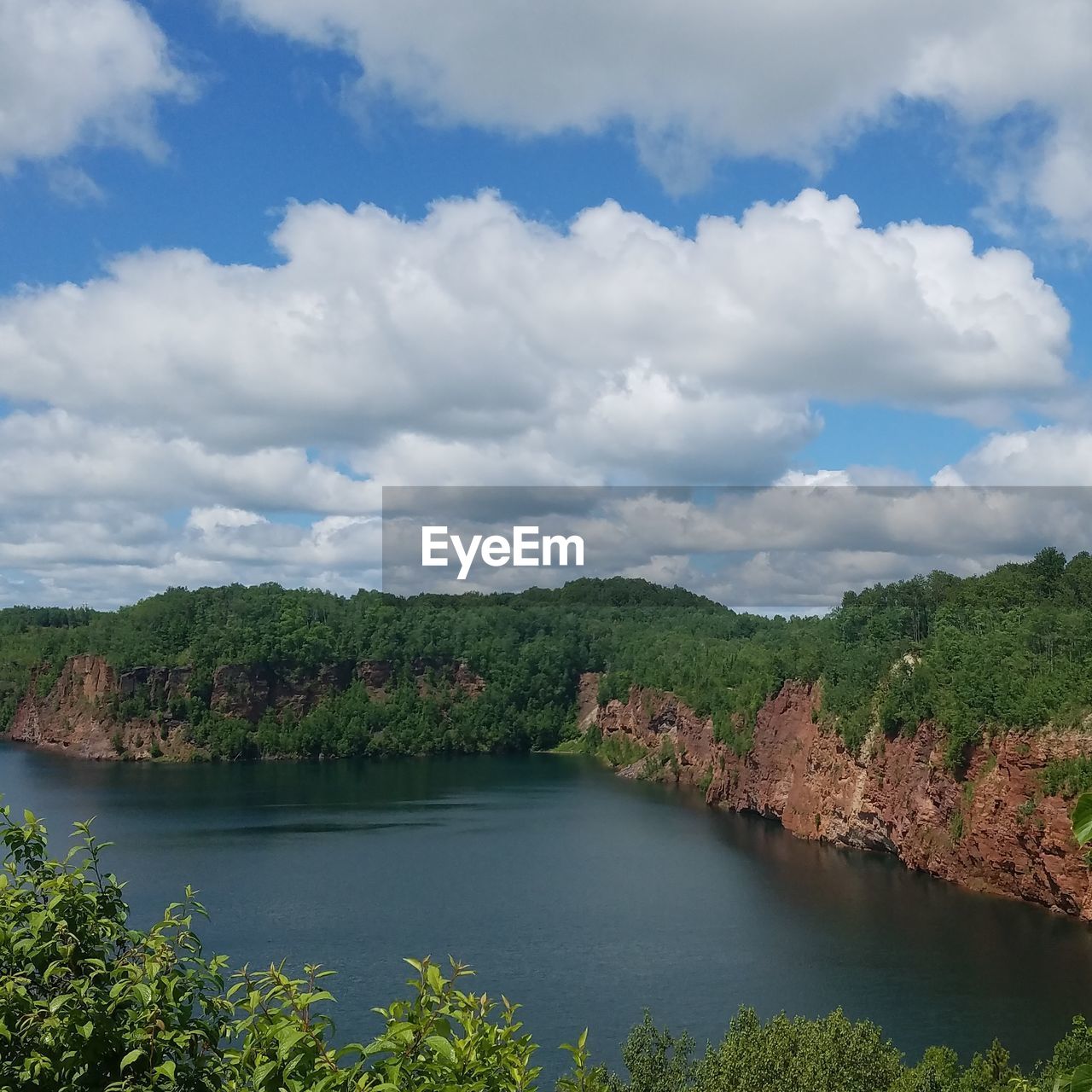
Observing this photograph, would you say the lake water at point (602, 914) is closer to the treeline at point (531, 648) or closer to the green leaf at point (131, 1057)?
the treeline at point (531, 648)

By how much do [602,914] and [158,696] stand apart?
77.3 meters

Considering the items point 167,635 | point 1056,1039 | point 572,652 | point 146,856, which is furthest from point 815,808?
point 167,635

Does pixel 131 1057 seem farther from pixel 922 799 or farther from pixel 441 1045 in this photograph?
pixel 922 799

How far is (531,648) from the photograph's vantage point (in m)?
122

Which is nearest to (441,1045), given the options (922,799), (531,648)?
(922,799)

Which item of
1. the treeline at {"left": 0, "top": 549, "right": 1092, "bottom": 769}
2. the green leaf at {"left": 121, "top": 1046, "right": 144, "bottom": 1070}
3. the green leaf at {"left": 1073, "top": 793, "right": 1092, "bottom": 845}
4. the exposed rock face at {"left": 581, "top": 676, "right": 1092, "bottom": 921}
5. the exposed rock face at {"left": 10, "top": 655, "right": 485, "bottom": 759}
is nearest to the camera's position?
the green leaf at {"left": 1073, "top": 793, "right": 1092, "bottom": 845}

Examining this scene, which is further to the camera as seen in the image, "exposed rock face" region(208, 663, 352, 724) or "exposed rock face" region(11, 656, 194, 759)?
"exposed rock face" region(208, 663, 352, 724)

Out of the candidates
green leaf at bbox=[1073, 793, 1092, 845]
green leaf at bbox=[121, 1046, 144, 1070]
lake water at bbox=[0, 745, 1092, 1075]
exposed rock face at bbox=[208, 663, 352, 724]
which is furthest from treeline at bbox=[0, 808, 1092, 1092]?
exposed rock face at bbox=[208, 663, 352, 724]

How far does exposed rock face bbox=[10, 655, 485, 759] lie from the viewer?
105 metres

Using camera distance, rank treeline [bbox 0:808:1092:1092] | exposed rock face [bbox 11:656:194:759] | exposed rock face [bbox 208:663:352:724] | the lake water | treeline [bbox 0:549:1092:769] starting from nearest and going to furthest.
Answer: treeline [bbox 0:808:1092:1092] → the lake water → treeline [bbox 0:549:1092:769] → exposed rock face [bbox 11:656:194:759] → exposed rock face [bbox 208:663:352:724]

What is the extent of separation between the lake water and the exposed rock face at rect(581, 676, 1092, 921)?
1426mm

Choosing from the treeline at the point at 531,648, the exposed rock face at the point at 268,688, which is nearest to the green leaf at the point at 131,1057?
the treeline at the point at 531,648

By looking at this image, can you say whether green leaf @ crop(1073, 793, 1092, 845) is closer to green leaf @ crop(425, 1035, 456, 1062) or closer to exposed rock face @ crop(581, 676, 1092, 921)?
green leaf @ crop(425, 1035, 456, 1062)

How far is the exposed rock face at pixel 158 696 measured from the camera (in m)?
105
